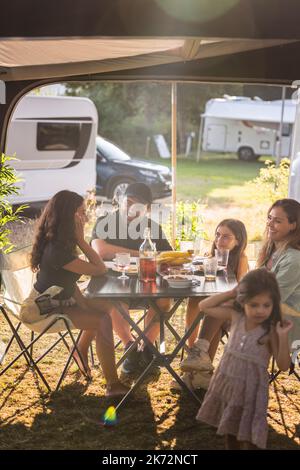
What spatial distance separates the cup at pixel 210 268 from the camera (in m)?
3.77

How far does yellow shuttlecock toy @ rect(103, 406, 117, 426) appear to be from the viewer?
355 centimetres

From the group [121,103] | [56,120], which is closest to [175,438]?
[56,120]

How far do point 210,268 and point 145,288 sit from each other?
43 centimetres

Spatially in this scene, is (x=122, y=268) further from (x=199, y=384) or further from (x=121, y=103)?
(x=121, y=103)

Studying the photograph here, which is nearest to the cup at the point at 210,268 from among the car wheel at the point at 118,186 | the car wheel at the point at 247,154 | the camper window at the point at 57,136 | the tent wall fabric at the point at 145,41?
the tent wall fabric at the point at 145,41

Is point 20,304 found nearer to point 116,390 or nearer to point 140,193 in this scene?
point 116,390

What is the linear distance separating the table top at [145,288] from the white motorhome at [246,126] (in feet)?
51.7

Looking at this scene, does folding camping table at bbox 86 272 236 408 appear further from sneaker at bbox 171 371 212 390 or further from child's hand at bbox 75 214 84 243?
child's hand at bbox 75 214 84 243

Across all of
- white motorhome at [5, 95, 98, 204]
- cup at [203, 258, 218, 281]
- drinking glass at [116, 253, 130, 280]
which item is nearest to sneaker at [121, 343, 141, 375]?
drinking glass at [116, 253, 130, 280]

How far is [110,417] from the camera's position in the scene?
3607mm

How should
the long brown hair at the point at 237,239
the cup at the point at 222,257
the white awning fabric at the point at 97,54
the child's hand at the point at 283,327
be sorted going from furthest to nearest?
1. the white awning fabric at the point at 97,54
2. the long brown hair at the point at 237,239
3. the cup at the point at 222,257
4. the child's hand at the point at 283,327

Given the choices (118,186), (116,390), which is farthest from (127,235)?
(118,186)

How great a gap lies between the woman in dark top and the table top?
0.45 feet

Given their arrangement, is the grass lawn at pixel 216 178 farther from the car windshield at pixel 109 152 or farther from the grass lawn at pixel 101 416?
the grass lawn at pixel 101 416
